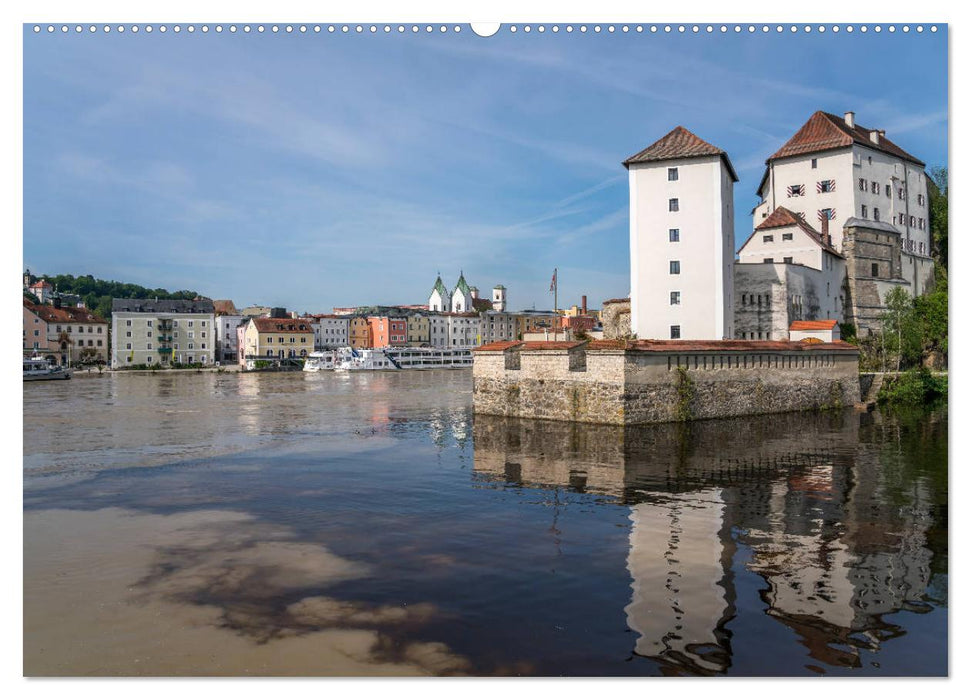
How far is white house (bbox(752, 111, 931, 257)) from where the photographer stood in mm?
51219

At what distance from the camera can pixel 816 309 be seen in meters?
49.5

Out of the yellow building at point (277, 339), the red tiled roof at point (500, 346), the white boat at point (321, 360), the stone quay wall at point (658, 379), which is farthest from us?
the yellow building at point (277, 339)

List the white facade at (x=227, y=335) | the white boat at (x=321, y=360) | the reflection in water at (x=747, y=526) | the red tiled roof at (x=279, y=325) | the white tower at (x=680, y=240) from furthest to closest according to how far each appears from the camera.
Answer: the white facade at (x=227, y=335) → the red tiled roof at (x=279, y=325) → the white boat at (x=321, y=360) → the white tower at (x=680, y=240) → the reflection in water at (x=747, y=526)

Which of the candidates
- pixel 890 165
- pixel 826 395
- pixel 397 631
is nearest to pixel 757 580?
pixel 397 631

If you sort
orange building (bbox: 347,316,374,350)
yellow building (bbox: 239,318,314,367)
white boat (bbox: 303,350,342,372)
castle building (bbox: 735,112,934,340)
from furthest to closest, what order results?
orange building (bbox: 347,316,374,350) → yellow building (bbox: 239,318,314,367) → white boat (bbox: 303,350,342,372) → castle building (bbox: 735,112,934,340)

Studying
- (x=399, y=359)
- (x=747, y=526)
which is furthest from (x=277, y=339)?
(x=747, y=526)

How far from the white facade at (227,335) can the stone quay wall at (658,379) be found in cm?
9418

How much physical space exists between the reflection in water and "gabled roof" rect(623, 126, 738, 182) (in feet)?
64.0

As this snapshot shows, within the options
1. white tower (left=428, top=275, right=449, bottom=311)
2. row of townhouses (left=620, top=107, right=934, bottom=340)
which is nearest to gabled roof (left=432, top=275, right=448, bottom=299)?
white tower (left=428, top=275, right=449, bottom=311)

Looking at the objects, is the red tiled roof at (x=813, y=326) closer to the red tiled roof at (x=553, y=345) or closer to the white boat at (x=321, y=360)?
the red tiled roof at (x=553, y=345)

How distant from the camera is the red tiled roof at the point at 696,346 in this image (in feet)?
91.1

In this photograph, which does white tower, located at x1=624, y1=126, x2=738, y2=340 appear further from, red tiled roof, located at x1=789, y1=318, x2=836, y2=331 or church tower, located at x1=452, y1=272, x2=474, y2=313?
church tower, located at x1=452, y1=272, x2=474, y2=313

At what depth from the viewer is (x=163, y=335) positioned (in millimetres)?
72375

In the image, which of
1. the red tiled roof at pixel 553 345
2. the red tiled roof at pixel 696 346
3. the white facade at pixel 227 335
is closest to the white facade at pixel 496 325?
the white facade at pixel 227 335
